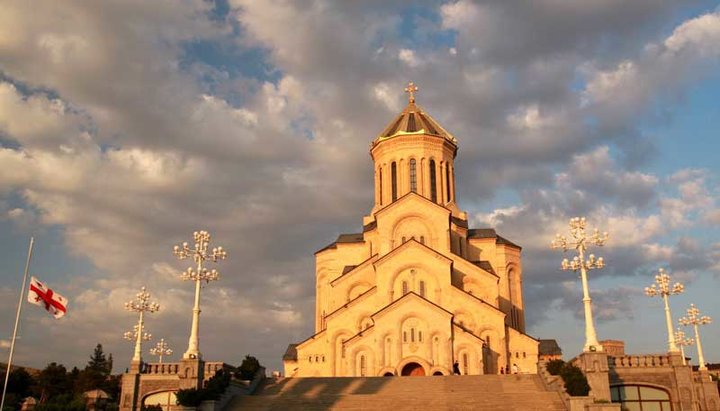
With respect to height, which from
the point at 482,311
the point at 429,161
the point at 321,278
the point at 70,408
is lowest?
the point at 70,408

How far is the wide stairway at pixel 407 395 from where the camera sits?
26.1 metres

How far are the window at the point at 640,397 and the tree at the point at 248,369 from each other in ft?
56.2

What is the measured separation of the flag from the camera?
21.9m

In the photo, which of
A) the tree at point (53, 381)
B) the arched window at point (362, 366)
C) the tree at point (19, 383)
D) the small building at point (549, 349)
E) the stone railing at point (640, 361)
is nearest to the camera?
the stone railing at point (640, 361)

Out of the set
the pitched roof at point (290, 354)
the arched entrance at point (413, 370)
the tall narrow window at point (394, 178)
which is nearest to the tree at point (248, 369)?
the arched entrance at point (413, 370)

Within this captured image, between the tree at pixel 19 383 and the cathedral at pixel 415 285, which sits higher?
the cathedral at pixel 415 285

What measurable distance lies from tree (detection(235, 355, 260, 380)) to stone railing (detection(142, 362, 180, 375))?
3119 millimetres

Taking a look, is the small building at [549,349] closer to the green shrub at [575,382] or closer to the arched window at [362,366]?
the arched window at [362,366]

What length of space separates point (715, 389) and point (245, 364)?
2270 centimetres

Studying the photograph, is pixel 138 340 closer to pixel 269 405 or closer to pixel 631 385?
pixel 269 405

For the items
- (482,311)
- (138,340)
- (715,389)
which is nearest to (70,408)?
(138,340)

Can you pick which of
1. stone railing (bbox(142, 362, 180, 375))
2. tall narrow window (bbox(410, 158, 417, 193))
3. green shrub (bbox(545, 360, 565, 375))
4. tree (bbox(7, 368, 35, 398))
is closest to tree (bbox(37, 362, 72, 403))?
tree (bbox(7, 368, 35, 398))

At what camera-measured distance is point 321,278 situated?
4838 cm

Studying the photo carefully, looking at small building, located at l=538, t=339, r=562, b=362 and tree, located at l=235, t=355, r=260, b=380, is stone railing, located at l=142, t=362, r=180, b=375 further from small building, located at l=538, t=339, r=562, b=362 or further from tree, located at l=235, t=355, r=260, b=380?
small building, located at l=538, t=339, r=562, b=362
